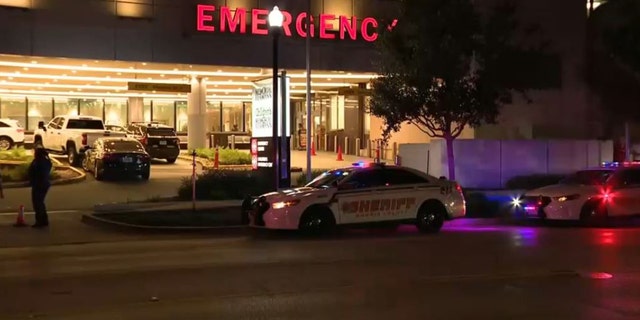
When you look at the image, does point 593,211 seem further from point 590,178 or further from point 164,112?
point 164,112

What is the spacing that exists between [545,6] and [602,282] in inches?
1053

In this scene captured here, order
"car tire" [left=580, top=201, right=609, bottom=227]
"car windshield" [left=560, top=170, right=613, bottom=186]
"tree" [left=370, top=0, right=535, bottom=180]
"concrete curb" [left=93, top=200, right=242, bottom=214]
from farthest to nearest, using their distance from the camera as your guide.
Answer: "tree" [left=370, top=0, right=535, bottom=180]
"concrete curb" [left=93, top=200, right=242, bottom=214]
"car windshield" [left=560, top=170, right=613, bottom=186]
"car tire" [left=580, top=201, right=609, bottom=227]

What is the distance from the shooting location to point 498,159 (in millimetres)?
27062

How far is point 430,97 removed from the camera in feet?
68.5

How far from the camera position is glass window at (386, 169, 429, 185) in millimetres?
15391

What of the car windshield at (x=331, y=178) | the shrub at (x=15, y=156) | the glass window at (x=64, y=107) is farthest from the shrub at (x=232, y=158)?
the glass window at (x=64, y=107)

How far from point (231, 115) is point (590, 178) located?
138 ft

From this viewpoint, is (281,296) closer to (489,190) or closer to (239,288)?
(239,288)

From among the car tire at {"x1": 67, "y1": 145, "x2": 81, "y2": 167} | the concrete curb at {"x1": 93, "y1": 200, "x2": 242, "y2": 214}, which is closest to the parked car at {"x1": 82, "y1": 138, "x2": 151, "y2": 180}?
the car tire at {"x1": 67, "y1": 145, "x2": 81, "y2": 167}

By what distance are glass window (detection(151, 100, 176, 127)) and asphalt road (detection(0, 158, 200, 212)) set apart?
27.7 meters

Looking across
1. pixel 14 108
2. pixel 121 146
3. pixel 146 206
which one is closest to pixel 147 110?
pixel 14 108

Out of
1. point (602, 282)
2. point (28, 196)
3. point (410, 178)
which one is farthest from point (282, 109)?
point (602, 282)

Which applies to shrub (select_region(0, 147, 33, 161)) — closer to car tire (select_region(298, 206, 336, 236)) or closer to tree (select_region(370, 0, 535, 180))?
tree (select_region(370, 0, 535, 180))

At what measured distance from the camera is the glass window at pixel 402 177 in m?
15.4
